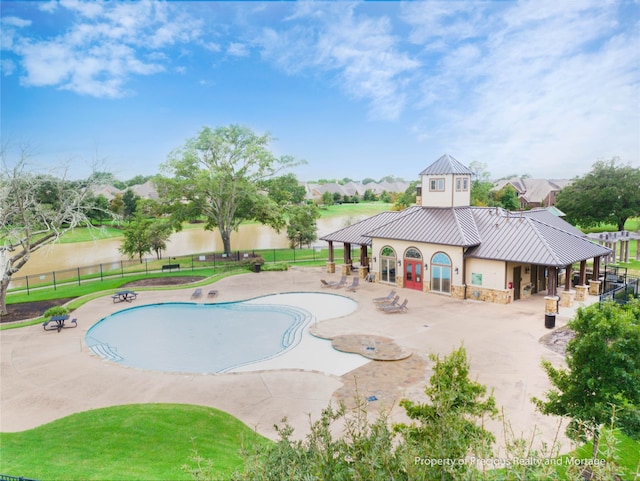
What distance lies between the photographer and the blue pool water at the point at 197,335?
14.5 metres

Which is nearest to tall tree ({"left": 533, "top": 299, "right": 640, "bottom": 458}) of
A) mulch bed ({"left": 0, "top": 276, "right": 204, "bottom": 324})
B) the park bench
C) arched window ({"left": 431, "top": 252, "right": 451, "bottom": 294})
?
arched window ({"left": 431, "top": 252, "right": 451, "bottom": 294})

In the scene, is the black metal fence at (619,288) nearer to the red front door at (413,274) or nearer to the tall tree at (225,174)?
the red front door at (413,274)

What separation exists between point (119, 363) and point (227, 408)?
5.62 metres

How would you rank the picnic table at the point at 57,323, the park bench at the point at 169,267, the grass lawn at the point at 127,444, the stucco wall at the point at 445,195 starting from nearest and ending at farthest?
the grass lawn at the point at 127,444 → the picnic table at the point at 57,323 → the stucco wall at the point at 445,195 → the park bench at the point at 169,267

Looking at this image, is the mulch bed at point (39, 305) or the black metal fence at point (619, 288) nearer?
the black metal fence at point (619, 288)

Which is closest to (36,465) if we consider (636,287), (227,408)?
(227,408)

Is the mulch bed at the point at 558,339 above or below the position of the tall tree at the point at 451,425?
below

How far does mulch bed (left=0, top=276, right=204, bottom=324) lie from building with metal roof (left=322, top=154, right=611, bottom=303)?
10097 mm

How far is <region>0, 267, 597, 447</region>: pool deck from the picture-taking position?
1030 centimetres

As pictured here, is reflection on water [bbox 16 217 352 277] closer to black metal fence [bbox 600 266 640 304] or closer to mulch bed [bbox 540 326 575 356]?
mulch bed [bbox 540 326 575 356]

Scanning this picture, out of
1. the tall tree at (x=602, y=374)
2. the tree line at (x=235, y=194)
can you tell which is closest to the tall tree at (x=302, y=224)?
the tree line at (x=235, y=194)

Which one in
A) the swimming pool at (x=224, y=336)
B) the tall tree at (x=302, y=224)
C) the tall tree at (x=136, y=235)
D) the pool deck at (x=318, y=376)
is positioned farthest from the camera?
the tall tree at (x=302, y=224)

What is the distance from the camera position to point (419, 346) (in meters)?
14.5

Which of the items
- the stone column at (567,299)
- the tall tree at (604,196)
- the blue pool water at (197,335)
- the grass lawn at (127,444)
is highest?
the tall tree at (604,196)
